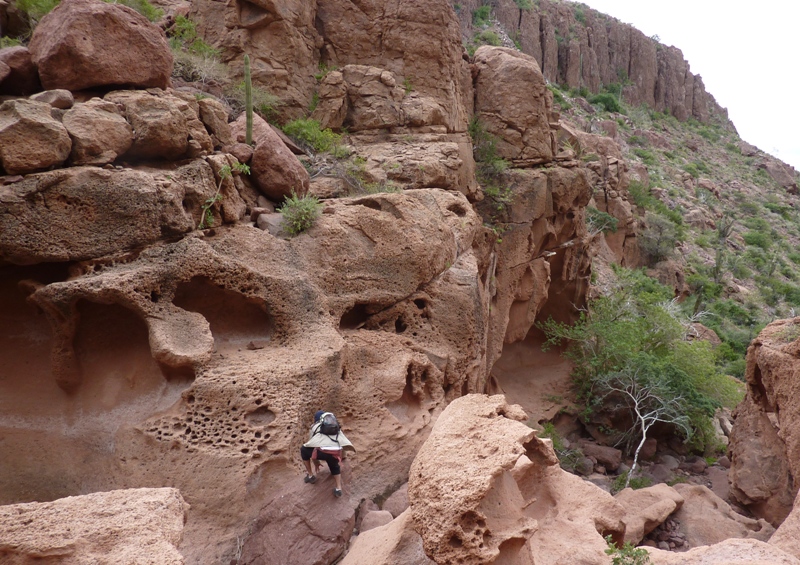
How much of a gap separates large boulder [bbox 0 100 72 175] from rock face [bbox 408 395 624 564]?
171 inches

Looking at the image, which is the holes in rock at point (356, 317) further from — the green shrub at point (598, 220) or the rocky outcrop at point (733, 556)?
the green shrub at point (598, 220)

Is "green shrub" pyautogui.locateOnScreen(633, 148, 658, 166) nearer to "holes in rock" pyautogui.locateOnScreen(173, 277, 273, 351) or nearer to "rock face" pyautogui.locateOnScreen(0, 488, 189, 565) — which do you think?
"holes in rock" pyautogui.locateOnScreen(173, 277, 273, 351)

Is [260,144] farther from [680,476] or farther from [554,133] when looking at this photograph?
[680,476]

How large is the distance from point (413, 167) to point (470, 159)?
2.28 m

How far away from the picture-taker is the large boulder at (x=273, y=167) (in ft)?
22.9

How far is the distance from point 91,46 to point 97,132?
116 cm

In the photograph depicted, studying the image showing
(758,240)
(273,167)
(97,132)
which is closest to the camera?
(97,132)

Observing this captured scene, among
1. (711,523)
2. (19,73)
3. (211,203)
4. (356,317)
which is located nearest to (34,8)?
(19,73)

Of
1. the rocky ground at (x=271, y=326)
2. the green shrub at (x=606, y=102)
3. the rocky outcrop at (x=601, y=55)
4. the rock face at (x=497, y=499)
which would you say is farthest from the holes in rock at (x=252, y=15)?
the green shrub at (x=606, y=102)

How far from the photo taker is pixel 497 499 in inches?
144

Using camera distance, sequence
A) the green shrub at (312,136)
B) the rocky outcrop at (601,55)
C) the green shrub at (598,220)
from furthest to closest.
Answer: the rocky outcrop at (601,55) → the green shrub at (598,220) → the green shrub at (312,136)

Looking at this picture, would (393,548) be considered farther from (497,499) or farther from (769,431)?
(769,431)

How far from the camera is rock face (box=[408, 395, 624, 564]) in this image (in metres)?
3.38

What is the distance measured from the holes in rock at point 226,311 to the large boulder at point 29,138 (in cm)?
168
